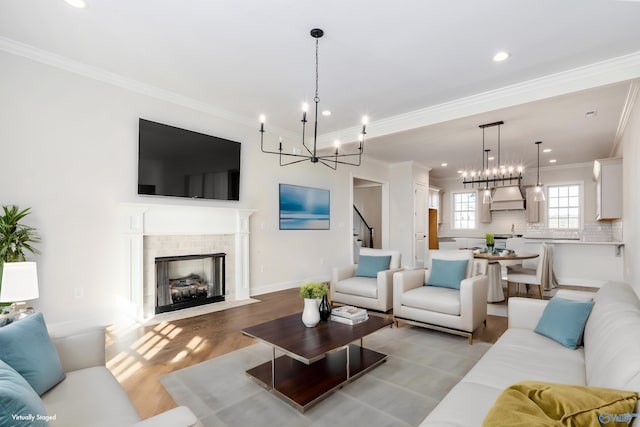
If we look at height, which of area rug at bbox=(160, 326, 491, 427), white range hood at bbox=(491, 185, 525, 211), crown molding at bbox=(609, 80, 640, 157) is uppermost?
crown molding at bbox=(609, 80, 640, 157)

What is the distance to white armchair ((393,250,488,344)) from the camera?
3.23 metres

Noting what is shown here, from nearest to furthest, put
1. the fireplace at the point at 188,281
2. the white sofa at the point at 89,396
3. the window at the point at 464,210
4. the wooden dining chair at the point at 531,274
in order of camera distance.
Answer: the white sofa at the point at 89,396, the fireplace at the point at 188,281, the wooden dining chair at the point at 531,274, the window at the point at 464,210

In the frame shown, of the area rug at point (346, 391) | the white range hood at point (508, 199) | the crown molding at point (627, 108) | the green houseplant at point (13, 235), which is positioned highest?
the crown molding at point (627, 108)

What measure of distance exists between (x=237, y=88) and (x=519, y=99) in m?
3.47

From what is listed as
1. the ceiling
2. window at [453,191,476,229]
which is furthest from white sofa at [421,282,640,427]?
window at [453,191,476,229]

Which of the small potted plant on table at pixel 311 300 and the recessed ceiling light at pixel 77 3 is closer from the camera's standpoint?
the recessed ceiling light at pixel 77 3

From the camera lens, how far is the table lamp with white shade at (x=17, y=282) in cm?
214

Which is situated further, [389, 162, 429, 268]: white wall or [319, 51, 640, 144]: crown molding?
[389, 162, 429, 268]: white wall

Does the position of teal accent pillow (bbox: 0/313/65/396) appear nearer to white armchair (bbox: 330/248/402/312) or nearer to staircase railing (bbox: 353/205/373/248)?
white armchair (bbox: 330/248/402/312)

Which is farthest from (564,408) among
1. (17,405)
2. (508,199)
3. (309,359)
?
(508,199)

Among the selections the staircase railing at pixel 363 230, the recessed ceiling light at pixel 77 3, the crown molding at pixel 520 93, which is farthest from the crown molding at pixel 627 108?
the staircase railing at pixel 363 230

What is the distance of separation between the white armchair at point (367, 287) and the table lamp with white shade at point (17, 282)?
322 cm

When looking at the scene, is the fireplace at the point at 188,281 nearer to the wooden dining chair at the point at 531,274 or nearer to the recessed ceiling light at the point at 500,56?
the recessed ceiling light at the point at 500,56

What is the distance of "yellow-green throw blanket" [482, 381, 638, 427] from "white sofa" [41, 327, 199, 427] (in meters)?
1.01
